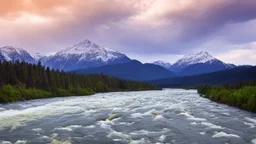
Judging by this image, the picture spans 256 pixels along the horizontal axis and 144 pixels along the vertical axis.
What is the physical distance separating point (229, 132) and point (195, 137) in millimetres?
4891

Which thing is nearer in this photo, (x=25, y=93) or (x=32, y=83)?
(x=25, y=93)

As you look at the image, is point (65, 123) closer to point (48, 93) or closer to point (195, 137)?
point (195, 137)

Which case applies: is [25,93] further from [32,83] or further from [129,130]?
[129,130]

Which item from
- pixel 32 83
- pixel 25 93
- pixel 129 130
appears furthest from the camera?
pixel 32 83

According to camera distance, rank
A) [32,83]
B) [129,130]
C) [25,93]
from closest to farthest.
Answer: [129,130]
[25,93]
[32,83]

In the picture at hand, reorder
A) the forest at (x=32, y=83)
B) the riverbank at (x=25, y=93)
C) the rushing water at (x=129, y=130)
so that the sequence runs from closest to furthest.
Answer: the rushing water at (x=129, y=130)
the riverbank at (x=25, y=93)
the forest at (x=32, y=83)

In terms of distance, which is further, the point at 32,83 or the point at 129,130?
the point at 32,83

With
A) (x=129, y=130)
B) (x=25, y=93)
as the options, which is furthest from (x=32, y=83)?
(x=129, y=130)

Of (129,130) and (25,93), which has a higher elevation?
Answer: (25,93)

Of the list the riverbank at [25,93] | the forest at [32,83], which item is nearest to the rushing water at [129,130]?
the riverbank at [25,93]

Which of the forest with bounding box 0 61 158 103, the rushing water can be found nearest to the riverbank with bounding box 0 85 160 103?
the forest with bounding box 0 61 158 103

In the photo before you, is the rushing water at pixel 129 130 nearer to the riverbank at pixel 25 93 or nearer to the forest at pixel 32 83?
the riverbank at pixel 25 93

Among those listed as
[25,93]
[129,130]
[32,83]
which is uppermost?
[32,83]

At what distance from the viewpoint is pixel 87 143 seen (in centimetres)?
A: 2673
